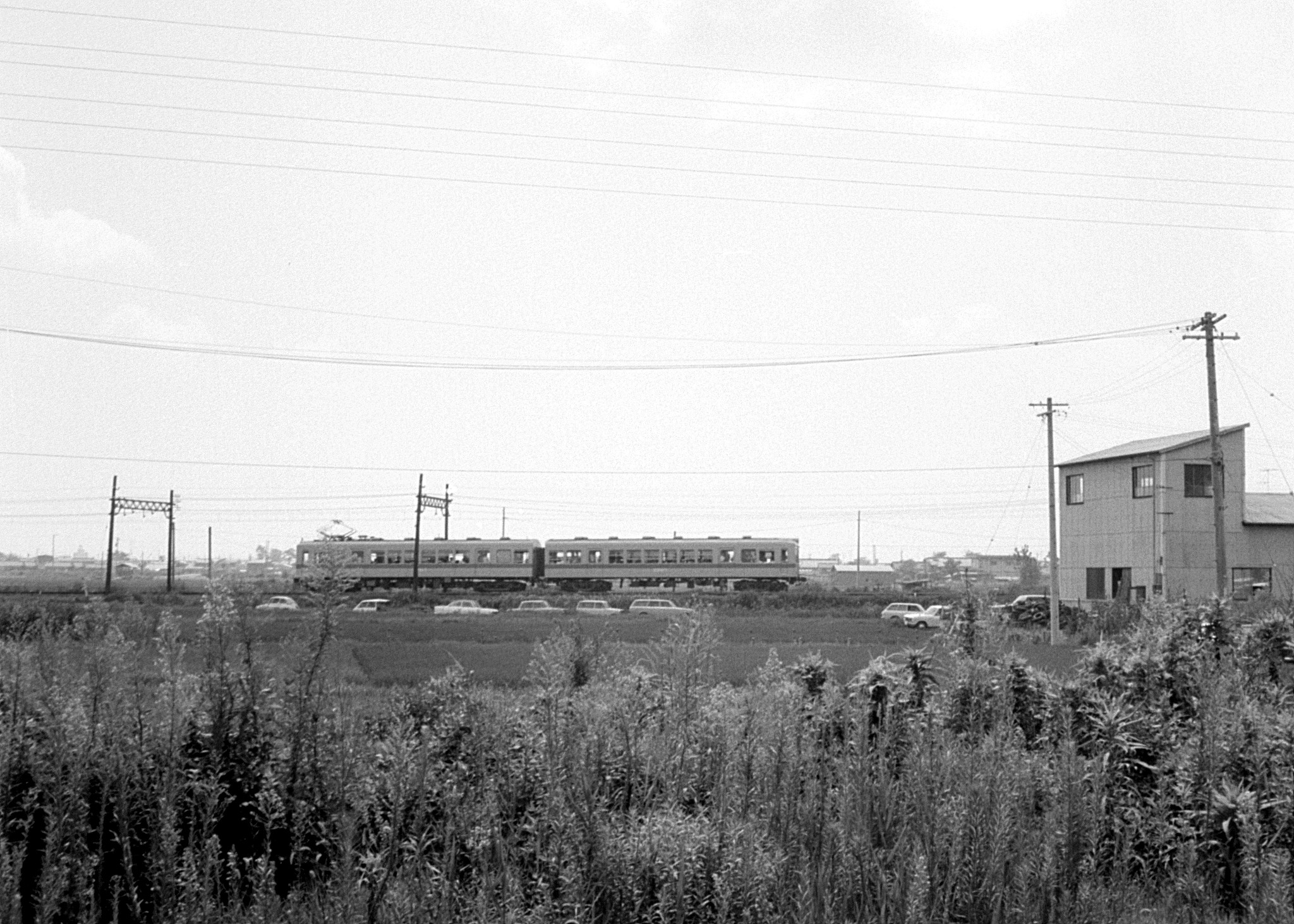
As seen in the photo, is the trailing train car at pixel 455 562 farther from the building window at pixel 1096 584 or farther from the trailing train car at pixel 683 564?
the building window at pixel 1096 584

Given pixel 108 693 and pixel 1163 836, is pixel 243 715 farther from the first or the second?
pixel 1163 836

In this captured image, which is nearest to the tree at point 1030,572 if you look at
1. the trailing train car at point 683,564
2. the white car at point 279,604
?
the trailing train car at point 683,564

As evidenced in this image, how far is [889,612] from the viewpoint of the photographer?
116 ft

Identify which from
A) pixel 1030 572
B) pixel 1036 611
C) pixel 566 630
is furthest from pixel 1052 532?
pixel 1030 572

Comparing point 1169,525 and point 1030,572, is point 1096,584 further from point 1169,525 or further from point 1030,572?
point 1030,572

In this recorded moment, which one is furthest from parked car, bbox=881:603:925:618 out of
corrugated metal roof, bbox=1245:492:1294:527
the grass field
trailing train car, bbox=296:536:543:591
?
trailing train car, bbox=296:536:543:591

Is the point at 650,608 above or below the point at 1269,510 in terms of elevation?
below

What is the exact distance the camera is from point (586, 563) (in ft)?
172

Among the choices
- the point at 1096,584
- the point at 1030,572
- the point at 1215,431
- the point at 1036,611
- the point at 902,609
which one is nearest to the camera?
the point at 1215,431

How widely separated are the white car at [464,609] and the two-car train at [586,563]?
13.0 meters

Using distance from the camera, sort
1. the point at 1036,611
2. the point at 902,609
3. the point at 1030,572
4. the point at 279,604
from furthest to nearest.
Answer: the point at 1030,572 < the point at 902,609 < the point at 1036,611 < the point at 279,604

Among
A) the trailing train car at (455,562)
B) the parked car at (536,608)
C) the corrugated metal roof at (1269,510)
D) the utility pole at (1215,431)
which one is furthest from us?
the trailing train car at (455,562)

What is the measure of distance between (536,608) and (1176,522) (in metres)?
18.9

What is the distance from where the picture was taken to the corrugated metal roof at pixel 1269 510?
31.2 meters
